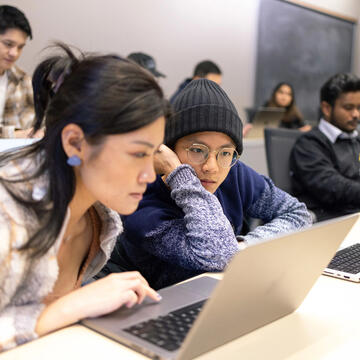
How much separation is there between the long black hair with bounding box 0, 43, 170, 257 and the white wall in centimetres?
243

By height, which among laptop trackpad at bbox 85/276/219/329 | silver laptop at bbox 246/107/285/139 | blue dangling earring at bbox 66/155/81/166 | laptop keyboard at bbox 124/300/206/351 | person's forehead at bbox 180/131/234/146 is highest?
blue dangling earring at bbox 66/155/81/166

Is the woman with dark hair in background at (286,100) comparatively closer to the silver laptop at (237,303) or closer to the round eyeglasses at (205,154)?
the round eyeglasses at (205,154)

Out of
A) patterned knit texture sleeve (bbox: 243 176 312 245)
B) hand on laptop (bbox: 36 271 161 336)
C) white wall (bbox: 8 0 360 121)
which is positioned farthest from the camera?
white wall (bbox: 8 0 360 121)

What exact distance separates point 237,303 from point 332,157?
73.2 inches

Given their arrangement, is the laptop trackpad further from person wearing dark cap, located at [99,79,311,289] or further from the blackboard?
the blackboard

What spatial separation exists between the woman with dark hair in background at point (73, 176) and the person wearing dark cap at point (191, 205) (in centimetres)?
27

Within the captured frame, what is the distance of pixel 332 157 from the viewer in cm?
240

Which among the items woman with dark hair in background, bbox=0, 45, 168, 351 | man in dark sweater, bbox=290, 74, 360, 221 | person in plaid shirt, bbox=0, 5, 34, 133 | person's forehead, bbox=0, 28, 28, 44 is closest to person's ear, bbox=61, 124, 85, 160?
woman with dark hair in background, bbox=0, 45, 168, 351

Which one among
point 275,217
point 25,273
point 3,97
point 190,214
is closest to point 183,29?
point 3,97

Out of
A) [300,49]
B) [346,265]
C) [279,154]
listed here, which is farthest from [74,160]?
[300,49]

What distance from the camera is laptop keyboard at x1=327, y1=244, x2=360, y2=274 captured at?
114cm

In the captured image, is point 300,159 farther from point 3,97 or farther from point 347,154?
point 3,97

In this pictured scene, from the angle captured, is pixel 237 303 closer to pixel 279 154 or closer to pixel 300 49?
pixel 279 154

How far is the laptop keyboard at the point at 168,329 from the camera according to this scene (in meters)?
0.72
